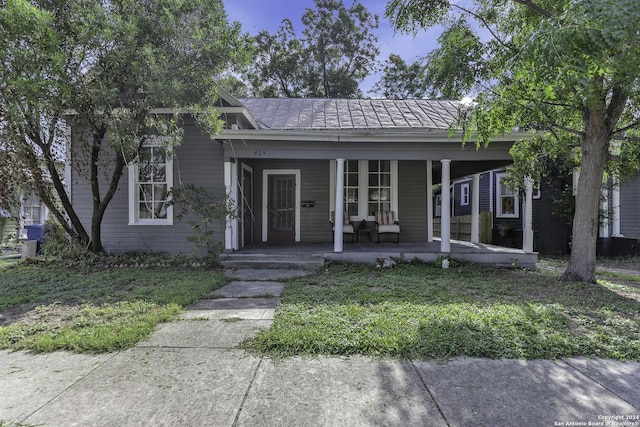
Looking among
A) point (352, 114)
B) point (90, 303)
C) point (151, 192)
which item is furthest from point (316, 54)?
point (90, 303)

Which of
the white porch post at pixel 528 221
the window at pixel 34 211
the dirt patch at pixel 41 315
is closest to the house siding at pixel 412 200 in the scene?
the white porch post at pixel 528 221

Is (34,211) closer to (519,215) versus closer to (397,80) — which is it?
(519,215)

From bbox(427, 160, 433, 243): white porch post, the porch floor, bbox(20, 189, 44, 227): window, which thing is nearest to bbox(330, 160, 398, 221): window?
bbox(427, 160, 433, 243): white porch post

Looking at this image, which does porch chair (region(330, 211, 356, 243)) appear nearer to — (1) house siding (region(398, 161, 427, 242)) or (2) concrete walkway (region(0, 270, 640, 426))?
(1) house siding (region(398, 161, 427, 242))

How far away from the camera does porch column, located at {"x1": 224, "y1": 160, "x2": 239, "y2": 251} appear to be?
24.5 feet

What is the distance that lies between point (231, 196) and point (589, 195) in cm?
655

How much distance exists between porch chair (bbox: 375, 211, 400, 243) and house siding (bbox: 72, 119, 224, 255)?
160 inches

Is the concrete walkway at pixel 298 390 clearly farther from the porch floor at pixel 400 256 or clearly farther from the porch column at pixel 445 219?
the porch column at pixel 445 219

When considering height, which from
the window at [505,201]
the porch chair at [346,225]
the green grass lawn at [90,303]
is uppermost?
the window at [505,201]

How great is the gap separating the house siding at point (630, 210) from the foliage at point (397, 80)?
15.3 meters

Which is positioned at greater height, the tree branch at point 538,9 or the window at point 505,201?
the tree branch at point 538,9

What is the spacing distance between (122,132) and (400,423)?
5.97 meters

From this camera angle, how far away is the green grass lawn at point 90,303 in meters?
→ 3.19

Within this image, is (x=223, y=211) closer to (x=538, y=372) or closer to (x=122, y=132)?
(x=122, y=132)
